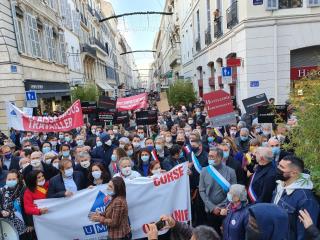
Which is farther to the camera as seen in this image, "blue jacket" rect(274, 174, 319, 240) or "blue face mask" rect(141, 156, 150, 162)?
"blue face mask" rect(141, 156, 150, 162)

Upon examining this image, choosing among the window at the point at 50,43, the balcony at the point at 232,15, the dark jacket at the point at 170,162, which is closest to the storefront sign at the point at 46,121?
the dark jacket at the point at 170,162

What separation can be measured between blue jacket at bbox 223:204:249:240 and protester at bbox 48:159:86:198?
2.39 meters

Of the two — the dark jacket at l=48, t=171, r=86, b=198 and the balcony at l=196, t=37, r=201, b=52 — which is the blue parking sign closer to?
the dark jacket at l=48, t=171, r=86, b=198

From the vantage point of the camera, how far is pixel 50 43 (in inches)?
861

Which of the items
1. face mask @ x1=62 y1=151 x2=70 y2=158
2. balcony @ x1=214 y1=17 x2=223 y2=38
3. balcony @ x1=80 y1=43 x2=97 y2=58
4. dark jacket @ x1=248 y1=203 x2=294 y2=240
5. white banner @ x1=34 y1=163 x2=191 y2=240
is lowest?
white banner @ x1=34 y1=163 x2=191 y2=240

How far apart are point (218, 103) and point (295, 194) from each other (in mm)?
5452

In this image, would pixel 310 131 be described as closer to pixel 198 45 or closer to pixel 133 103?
pixel 133 103

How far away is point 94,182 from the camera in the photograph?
542 cm

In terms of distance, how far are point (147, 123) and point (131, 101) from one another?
3071mm

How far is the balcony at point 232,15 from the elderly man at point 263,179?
11467mm

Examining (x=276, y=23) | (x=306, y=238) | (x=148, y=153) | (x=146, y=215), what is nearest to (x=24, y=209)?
(x=146, y=215)

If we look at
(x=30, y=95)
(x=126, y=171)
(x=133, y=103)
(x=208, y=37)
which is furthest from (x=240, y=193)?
(x=208, y=37)

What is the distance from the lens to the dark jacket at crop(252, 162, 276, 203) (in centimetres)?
453

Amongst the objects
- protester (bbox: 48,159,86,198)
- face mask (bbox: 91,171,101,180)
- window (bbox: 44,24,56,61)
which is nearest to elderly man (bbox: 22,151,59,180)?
protester (bbox: 48,159,86,198)
